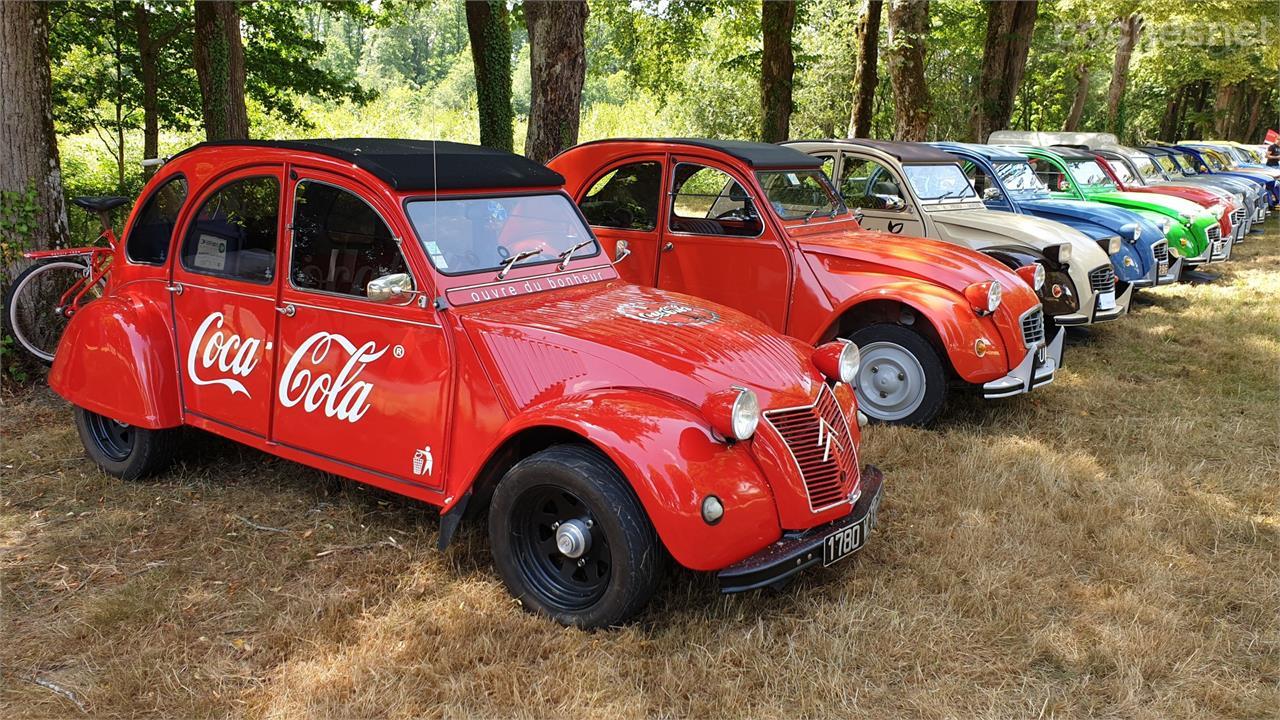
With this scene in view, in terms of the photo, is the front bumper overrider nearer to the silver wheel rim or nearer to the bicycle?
the silver wheel rim

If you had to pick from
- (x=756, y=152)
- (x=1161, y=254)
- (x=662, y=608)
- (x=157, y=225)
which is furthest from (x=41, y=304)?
(x=1161, y=254)

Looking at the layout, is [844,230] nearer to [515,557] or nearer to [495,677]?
[515,557]

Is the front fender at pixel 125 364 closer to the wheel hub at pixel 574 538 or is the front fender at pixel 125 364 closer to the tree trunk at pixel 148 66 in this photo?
the wheel hub at pixel 574 538

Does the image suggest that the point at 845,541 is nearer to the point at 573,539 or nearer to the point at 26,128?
the point at 573,539

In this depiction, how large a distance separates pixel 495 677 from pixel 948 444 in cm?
375

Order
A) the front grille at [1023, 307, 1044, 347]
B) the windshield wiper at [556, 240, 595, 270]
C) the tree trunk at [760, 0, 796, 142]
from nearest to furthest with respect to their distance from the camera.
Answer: the windshield wiper at [556, 240, 595, 270] < the front grille at [1023, 307, 1044, 347] < the tree trunk at [760, 0, 796, 142]

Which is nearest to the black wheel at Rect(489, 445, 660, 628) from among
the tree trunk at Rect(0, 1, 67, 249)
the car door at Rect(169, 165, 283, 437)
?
the car door at Rect(169, 165, 283, 437)

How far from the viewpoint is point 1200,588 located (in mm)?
4125

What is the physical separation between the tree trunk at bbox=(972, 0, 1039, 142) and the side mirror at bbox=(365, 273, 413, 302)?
16.0 m

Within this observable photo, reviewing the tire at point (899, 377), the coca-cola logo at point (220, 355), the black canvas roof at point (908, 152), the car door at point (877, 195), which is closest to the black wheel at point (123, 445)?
the coca-cola logo at point (220, 355)

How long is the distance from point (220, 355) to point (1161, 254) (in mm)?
10117

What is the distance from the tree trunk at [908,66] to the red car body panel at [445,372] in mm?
11454

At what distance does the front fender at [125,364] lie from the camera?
15.2 feet

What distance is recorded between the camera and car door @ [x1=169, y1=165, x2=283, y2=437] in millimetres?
4398
